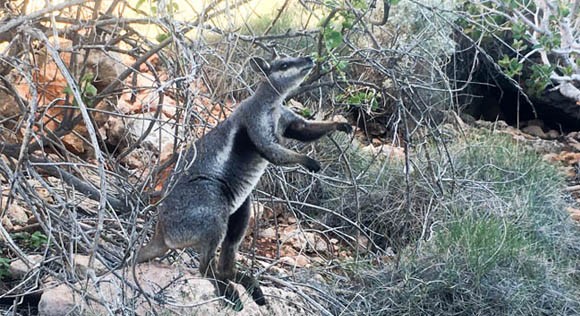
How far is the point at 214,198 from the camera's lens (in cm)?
441

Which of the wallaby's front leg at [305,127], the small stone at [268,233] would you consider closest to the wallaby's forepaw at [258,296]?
the wallaby's front leg at [305,127]

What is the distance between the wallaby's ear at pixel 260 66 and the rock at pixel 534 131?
6.56 m

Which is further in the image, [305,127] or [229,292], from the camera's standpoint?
[305,127]

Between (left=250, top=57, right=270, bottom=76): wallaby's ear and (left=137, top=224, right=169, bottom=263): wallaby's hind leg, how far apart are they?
1016 mm

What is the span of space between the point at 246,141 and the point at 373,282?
1.56 m

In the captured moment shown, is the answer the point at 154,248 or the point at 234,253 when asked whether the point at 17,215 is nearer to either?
the point at 154,248

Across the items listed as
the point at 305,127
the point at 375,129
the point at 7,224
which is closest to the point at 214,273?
the point at 305,127

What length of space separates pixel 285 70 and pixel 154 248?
3.94ft

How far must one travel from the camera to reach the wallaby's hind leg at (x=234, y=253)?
180 inches

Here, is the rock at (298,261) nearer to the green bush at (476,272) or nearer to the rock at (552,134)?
the green bush at (476,272)

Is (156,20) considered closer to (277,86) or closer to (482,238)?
(277,86)

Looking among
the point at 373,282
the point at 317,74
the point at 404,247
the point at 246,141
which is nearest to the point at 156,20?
the point at 246,141

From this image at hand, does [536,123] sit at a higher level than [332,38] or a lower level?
lower

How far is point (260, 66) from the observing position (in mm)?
4723
